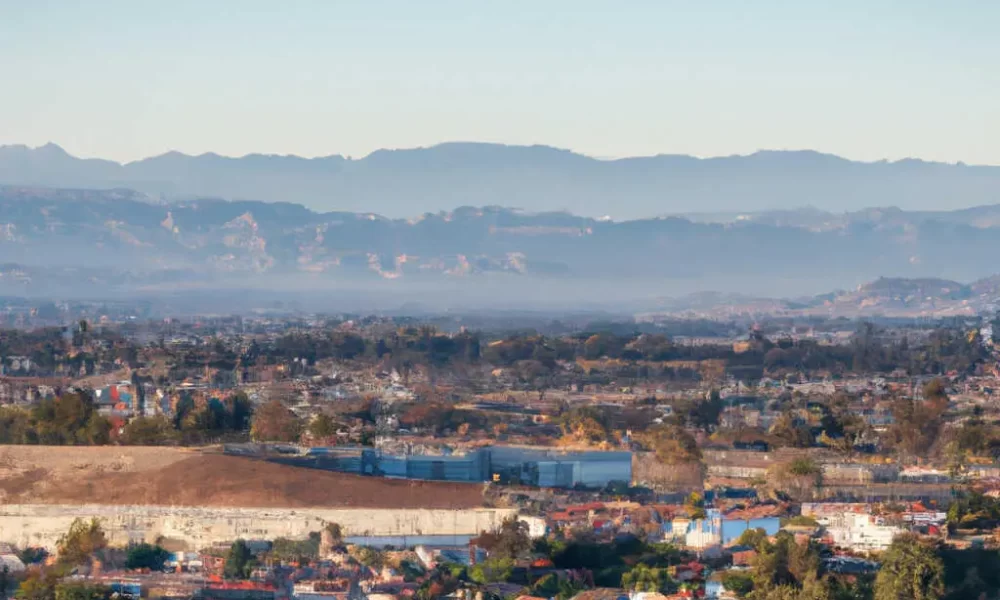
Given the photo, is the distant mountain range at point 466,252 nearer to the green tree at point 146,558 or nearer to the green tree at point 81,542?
the green tree at point 81,542

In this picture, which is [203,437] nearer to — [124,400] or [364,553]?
[124,400]

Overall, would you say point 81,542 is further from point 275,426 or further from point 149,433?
point 275,426

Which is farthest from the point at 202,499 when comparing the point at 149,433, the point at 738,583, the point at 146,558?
the point at 738,583

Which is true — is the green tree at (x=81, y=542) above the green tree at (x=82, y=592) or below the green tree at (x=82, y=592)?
below

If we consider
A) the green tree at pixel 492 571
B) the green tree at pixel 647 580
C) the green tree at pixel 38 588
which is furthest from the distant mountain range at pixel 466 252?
the green tree at pixel 38 588

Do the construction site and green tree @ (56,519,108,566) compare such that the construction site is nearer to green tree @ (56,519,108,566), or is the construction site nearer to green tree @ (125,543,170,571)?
green tree @ (56,519,108,566)

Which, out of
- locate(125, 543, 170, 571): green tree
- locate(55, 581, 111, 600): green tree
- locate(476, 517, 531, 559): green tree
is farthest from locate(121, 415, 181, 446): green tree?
locate(55, 581, 111, 600): green tree
